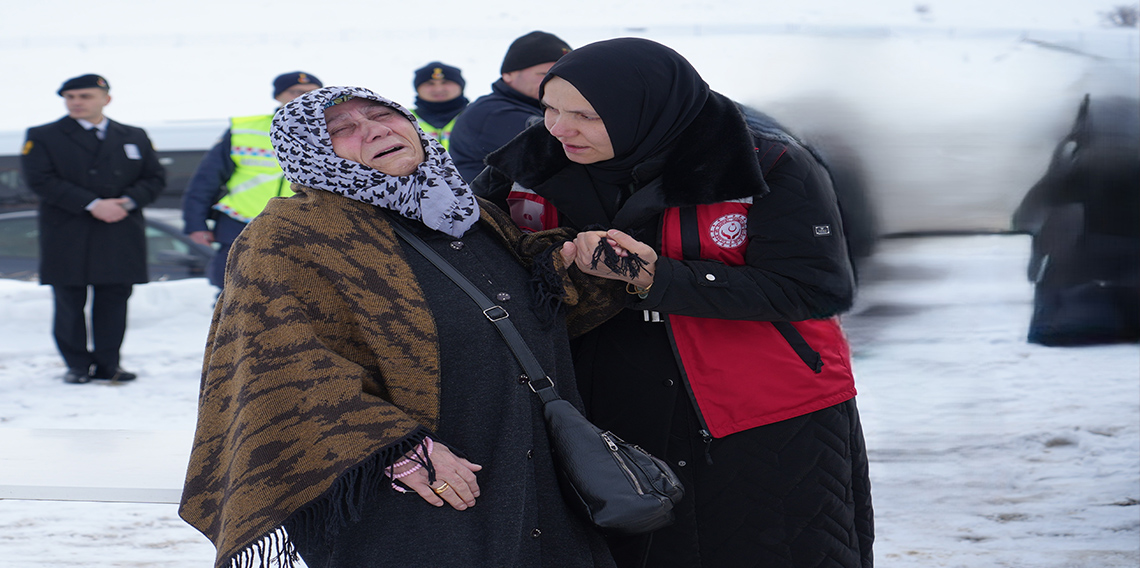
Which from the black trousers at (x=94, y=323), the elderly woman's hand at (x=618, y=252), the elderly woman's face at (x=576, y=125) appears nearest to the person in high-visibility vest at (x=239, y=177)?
the black trousers at (x=94, y=323)

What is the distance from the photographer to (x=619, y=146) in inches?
62.7

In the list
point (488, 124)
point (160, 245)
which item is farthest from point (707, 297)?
point (160, 245)

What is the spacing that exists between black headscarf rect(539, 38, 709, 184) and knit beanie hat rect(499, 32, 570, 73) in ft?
5.66

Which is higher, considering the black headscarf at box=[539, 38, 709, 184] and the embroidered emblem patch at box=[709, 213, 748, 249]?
the black headscarf at box=[539, 38, 709, 184]

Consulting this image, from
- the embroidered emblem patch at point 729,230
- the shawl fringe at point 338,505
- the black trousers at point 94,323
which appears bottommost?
the black trousers at point 94,323

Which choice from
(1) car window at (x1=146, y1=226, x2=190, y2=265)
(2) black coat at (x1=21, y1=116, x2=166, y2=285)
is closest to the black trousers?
(2) black coat at (x1=21, y1=116, x2=166, y2=285)

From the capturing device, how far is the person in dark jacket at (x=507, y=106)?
3.22 metres

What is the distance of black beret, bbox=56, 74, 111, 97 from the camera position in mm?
5051

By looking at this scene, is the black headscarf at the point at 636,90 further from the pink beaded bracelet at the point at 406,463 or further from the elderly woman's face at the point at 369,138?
the pink beaded bracelet at the point at 406,463

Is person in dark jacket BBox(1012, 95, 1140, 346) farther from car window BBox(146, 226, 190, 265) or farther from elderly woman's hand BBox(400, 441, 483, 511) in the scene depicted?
car window BBox(146, 226, 190, 265)

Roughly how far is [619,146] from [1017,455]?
3207 millimetres

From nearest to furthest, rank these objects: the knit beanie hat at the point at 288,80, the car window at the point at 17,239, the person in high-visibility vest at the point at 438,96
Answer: the knit beanie hat at the point at 288,80, the person in high-visibility vest at the point at 438,96, the car window at the point at 17,239

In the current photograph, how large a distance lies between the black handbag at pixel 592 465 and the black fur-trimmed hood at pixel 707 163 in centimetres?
35

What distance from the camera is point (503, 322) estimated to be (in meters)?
1.47
